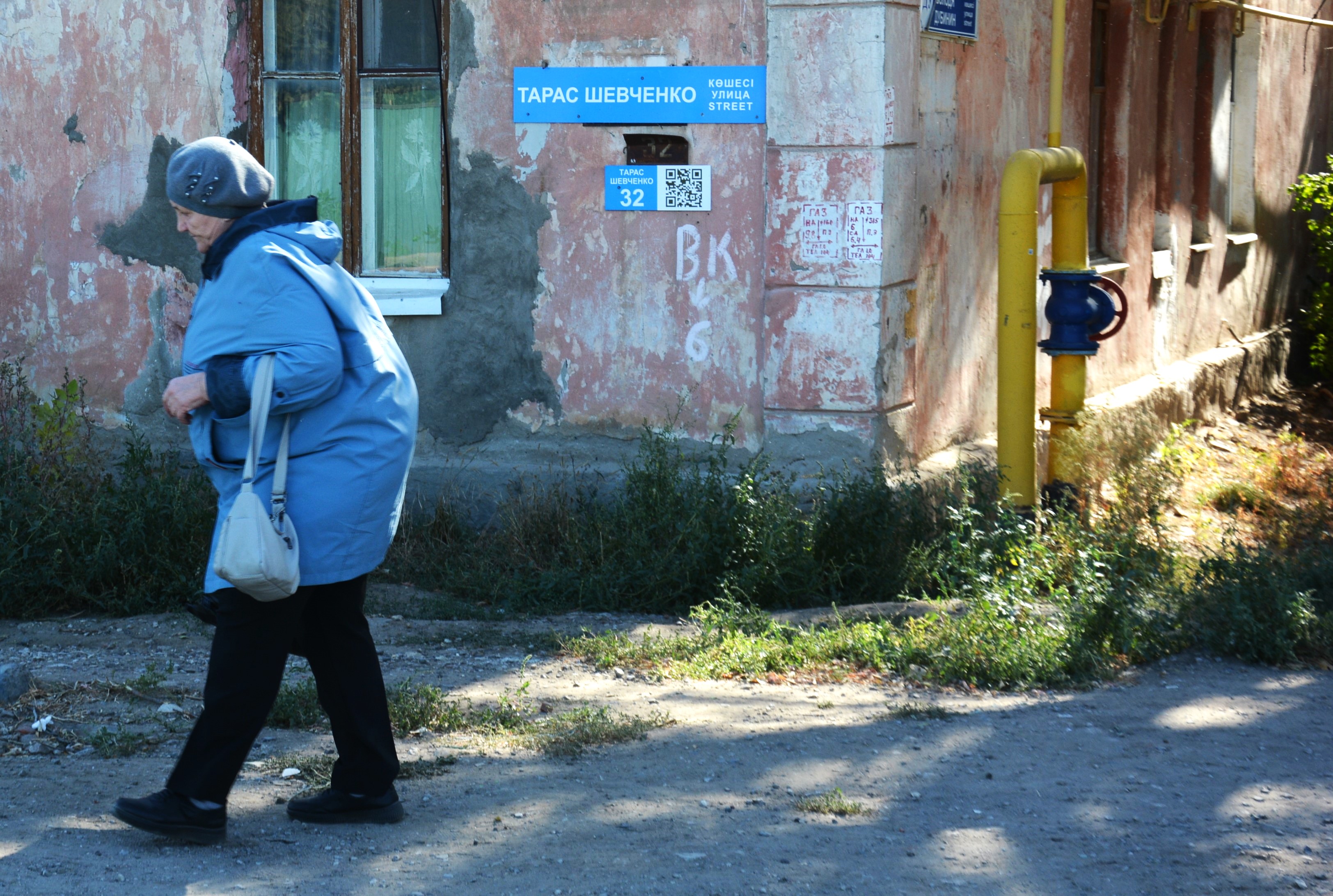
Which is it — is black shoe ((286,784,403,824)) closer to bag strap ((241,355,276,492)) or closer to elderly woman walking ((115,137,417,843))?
elderly woman walking ((115,137,417,843))

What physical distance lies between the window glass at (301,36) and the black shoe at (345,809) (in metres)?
4.45

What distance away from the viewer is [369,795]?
3652mm

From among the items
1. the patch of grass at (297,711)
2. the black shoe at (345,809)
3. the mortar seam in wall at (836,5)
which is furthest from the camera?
the mortar seam in wall at (836,5)

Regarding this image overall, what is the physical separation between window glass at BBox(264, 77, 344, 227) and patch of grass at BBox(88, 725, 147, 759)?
344 cm

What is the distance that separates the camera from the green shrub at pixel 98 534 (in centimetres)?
602

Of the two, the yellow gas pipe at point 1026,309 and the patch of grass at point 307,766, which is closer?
the patch of grass at point 307,766

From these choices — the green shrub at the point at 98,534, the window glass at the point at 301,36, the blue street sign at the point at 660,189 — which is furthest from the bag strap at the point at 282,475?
the window glass at the point at 301,36

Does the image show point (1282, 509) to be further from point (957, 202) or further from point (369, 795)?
point (369, 795)

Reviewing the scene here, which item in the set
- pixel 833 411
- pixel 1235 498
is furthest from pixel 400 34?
pixel 1235 498

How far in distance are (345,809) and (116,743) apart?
103cm

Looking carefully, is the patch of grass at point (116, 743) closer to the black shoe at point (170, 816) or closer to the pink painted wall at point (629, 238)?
the black shoe at point (170, 816)

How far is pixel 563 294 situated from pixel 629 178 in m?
0.63

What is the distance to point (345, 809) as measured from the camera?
3.65 metres

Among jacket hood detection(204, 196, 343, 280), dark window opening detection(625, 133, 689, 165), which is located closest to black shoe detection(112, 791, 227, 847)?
jacket hood detection(204, 196, 343, 280)
